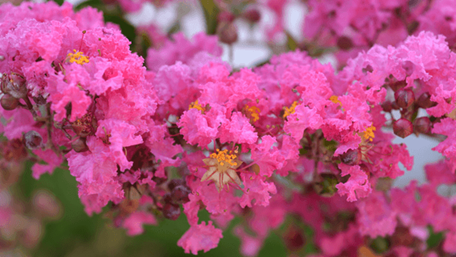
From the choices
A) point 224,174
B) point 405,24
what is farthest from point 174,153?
point 405,24

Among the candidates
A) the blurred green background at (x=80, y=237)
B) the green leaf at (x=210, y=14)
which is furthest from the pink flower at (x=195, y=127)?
the blurred green background at (x=80, y=237)

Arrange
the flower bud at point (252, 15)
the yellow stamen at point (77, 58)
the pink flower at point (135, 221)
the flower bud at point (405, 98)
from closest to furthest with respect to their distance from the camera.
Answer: the yellow stamen at point (77, 58) < the flower bud at point (405, 98) < the pink flower at point (135, 221) < the flower bud at point (252, 15)

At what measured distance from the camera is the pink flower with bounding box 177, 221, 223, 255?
1.94ft

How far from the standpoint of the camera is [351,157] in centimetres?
55

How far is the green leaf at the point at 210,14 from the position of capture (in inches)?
35.6

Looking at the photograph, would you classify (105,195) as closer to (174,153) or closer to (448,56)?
(174,153)

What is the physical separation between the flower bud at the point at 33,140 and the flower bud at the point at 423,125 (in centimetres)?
60

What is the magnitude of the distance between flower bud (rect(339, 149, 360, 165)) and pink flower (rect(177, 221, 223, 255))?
0.23 metres

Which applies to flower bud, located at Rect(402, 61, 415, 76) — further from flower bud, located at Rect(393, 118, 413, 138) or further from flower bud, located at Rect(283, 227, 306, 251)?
flower bud, located at Rect(283, 227, 306, 251)

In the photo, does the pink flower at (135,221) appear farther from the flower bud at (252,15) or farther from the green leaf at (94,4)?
the flower bud at (252,15)

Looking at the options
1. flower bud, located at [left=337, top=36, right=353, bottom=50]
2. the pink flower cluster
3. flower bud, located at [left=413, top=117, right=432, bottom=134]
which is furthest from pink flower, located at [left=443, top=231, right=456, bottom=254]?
flower bud, located at [left=337, top=36, right=353, bottom=50]

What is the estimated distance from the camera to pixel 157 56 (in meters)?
0.76

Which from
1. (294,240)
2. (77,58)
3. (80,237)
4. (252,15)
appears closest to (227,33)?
(252,15)

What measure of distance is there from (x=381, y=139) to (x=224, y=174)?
0.28 metres
